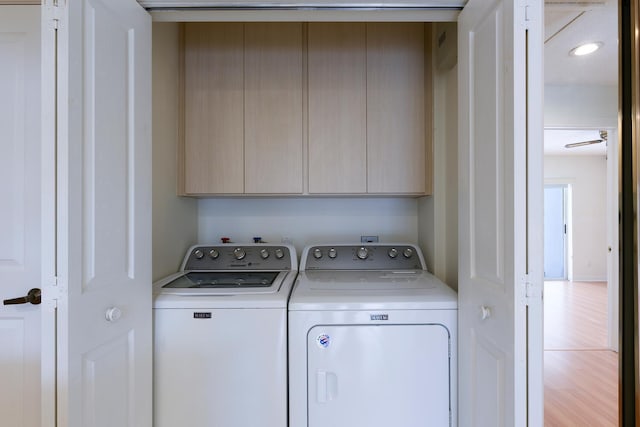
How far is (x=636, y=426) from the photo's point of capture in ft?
4.21

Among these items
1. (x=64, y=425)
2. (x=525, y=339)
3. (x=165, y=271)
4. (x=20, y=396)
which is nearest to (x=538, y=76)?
(x=525, y=339)

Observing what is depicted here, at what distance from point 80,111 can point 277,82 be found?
1211 mm

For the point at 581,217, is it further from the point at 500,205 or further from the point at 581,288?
the point at 500,205

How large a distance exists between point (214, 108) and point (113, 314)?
1320mm

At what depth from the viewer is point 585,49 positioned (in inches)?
77.0

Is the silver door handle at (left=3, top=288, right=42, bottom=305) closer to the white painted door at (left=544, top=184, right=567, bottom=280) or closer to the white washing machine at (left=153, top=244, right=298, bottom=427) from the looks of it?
the white washing machine at (left=153, top=244, right=298, bottom=427)

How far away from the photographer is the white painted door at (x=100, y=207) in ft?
2.99

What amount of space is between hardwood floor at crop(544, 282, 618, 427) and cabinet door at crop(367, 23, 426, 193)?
157 centimetres

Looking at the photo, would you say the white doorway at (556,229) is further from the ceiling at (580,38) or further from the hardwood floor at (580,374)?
the ceiling at (580,38)

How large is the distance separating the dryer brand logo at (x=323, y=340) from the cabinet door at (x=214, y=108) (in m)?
1.04

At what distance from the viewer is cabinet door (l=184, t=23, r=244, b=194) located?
6.43 ft

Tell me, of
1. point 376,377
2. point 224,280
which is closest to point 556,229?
point 376,377

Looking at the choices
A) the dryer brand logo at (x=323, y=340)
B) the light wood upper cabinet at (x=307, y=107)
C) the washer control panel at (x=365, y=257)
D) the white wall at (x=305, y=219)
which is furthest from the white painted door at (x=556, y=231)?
the dryer brand logo at (x=323, y=340)

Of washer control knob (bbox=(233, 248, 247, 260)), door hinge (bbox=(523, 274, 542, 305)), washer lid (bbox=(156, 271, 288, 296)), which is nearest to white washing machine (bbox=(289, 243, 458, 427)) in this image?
washer lid (bbox=(156, 271, 288, 296))
